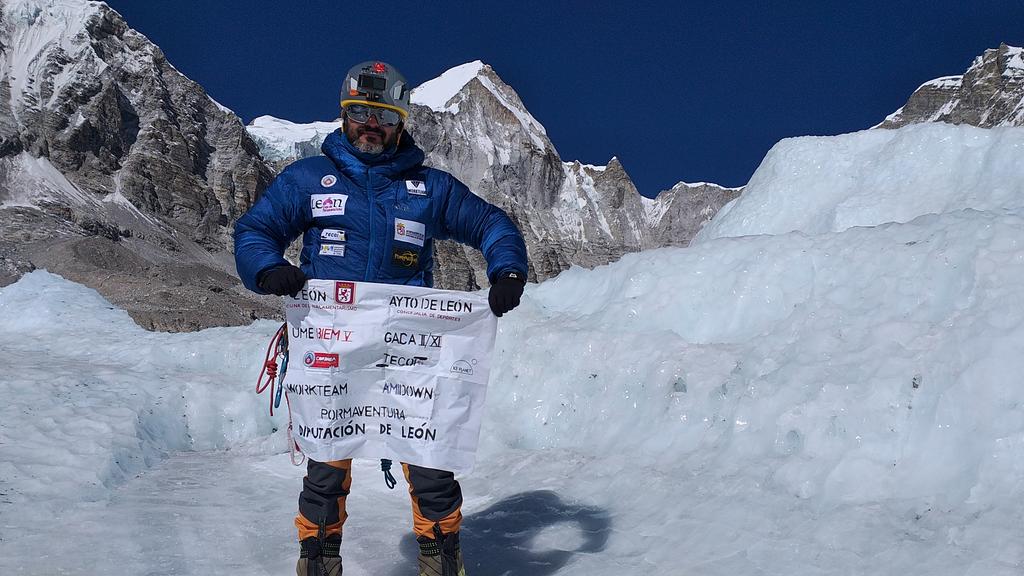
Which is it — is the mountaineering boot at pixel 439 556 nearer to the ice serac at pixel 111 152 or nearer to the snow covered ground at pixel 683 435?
the snow covered ground at pixel 683 435

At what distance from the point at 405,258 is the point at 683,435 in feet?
7.76

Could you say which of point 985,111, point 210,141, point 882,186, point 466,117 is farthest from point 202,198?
point 985,111

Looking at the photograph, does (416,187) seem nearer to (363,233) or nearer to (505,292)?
(363,233)

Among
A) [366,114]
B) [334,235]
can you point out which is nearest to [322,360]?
[334,235]

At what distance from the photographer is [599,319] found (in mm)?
6188

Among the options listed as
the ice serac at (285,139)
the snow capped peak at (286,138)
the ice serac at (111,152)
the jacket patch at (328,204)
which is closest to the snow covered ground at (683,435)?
the jacket patch at (328,204)

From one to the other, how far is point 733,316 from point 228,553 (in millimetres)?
3865

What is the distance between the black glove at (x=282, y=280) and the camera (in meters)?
3.06

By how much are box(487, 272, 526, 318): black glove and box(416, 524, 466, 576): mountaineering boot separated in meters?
0.99

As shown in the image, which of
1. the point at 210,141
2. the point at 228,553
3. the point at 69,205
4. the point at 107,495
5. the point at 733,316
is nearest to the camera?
the point at 228,553

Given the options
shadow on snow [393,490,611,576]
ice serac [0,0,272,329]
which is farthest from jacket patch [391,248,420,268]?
ice serac [0,0,272,329]

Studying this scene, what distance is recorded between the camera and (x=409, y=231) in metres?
3.31

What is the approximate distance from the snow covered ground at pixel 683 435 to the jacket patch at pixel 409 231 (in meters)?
Result: 1.60

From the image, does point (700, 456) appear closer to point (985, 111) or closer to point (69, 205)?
point (69, 205)
